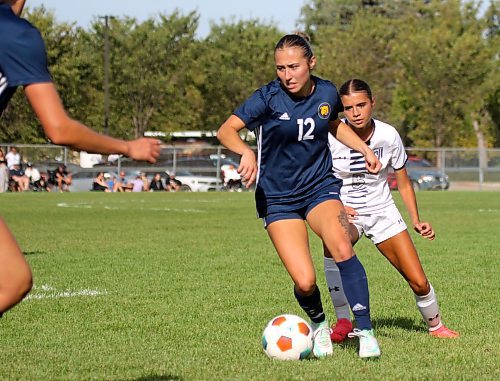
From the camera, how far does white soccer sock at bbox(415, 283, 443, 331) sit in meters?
8.08

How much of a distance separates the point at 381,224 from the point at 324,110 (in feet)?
4.10

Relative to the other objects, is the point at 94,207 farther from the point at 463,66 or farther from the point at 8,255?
the point at 463,66

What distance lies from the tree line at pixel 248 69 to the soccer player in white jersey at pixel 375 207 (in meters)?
48.8

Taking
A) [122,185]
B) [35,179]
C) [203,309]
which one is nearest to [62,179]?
[35,179]

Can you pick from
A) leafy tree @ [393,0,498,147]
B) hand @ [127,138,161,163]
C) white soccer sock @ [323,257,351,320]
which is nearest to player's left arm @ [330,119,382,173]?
white soccer sock @ [323,257,351,320]

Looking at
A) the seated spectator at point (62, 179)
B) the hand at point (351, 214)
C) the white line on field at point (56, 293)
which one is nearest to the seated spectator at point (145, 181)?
the seated spectator at point (62, 179)

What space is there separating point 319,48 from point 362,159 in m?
60.2

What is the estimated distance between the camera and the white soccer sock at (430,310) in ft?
26.5

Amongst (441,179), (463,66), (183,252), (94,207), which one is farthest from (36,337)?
(463,66)

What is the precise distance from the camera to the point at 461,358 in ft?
23.2

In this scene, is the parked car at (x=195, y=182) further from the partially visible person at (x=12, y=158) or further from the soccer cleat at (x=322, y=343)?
the soccer cleat at (x=322, y=343)

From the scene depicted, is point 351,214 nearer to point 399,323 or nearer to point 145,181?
point 399,323

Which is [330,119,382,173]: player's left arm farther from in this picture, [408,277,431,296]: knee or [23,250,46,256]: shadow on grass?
[23,250,46,256]: shadow on grass

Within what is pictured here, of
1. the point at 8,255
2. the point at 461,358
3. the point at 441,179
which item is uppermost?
Result: the point at 8,255
